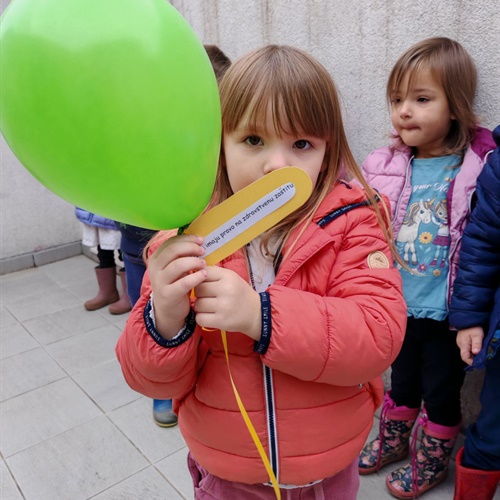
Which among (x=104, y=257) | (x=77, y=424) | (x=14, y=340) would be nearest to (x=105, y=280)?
(x=104, y=257)

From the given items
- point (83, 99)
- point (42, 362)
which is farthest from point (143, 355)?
point (42, 362)

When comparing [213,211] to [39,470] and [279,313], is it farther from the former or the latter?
[39,470]

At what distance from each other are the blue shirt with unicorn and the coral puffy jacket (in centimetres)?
71

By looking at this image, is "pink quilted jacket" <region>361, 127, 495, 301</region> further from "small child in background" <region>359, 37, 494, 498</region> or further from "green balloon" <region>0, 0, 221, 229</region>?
"green balloon" <region>0, 0, 221, 229</region>

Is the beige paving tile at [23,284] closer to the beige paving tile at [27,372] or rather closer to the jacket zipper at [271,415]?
the beige paving tile at [27,372]

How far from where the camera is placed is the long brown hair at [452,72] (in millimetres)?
1523

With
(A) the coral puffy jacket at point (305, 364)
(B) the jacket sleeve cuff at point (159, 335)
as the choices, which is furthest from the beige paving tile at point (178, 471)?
(B) the jacket sleeve cuff at point (159, 335)

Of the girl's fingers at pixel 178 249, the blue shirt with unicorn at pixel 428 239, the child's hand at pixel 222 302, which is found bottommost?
the blue shirt with unicorn at pixel 428 239

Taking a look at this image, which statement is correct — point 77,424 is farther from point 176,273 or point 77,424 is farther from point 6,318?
point 176,273

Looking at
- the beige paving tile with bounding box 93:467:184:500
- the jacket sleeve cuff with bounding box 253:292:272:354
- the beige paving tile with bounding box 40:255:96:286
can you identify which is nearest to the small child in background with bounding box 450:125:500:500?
the jacket sleeve cuff with bounding box 253:292:272:354

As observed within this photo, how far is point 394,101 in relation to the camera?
1.67 meters

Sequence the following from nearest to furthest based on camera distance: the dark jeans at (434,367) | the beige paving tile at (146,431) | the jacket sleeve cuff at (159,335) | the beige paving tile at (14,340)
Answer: the jacket sleeve cuff at (159,335) → the dark jeans at (434,367) → the beige paving tile at (146,431) → the beige paving tile at (14,340)

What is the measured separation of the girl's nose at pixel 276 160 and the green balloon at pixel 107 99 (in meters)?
0.18

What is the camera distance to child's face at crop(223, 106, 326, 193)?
0.89 meters
